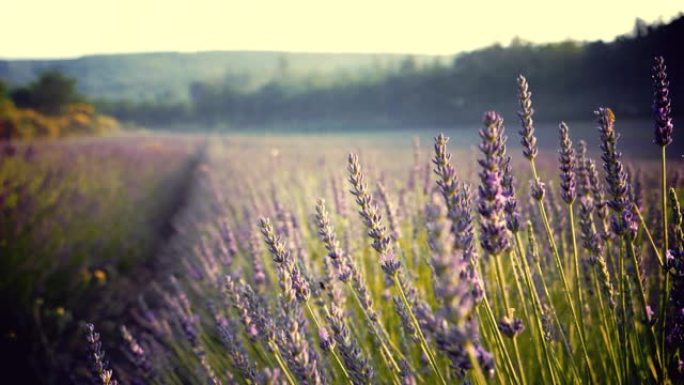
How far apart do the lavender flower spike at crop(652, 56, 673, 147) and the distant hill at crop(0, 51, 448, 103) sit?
212 feet

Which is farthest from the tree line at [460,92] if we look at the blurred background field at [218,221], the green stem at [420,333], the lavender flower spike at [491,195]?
the green stem at [420,333]

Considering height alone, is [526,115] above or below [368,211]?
above

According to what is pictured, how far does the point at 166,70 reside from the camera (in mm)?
108375

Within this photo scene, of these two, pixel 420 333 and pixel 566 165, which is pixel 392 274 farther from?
pixel 566 165

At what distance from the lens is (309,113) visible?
141 ft

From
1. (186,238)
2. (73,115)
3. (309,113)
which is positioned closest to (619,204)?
(186,238)

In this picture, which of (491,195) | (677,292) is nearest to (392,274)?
(491,195)

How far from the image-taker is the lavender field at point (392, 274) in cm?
94

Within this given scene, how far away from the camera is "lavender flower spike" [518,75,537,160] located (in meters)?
1.03

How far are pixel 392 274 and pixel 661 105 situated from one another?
2.63ft

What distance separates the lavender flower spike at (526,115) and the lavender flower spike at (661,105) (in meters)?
0.30

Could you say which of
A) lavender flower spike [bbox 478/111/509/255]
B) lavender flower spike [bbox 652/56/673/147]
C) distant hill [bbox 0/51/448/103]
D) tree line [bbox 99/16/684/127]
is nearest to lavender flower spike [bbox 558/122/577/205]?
lavender flower spike [bbox 652/56/673/147]

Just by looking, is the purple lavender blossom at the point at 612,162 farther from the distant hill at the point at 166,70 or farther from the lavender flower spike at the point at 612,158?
the distant hill at the point at 166,70

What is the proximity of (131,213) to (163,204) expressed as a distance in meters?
1.95
